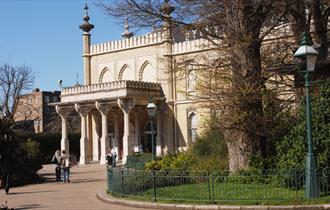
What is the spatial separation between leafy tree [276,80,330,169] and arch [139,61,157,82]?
100 ft

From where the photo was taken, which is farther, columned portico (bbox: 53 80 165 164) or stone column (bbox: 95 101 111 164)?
stone column (bbox: 95 101 111 164)

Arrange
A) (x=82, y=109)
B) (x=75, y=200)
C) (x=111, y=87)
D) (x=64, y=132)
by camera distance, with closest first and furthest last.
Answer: (x=75, y=200) < (x=111, y=87) < (x=82, y=109) < (x=64, y=132)

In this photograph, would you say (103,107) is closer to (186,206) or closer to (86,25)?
(86,25)

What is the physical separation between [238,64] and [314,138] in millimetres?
4072

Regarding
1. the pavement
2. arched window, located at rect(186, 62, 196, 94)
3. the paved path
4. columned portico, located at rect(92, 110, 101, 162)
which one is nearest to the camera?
the pavement

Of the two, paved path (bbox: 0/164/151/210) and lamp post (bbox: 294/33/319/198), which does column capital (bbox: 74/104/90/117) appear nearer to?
paved path (bbox: 0/164/151/210)

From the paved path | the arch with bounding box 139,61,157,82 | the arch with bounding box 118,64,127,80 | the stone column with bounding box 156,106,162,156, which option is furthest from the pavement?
the arch with bounding box 118,64,127,80

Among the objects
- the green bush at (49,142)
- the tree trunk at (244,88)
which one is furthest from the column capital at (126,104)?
the tree trunk at (244,88)

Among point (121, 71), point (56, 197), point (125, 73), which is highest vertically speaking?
point (121, 71)

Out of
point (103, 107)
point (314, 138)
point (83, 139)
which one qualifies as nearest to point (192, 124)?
point (103, 107)

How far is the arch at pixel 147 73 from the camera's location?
46250 mm

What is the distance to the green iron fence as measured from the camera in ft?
45.2

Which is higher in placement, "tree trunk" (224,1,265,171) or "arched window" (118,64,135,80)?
"arched window" (118,64,135,80)

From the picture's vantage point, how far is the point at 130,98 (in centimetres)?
4088
